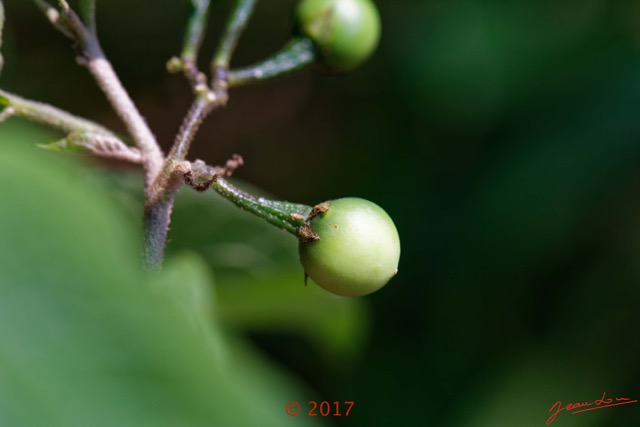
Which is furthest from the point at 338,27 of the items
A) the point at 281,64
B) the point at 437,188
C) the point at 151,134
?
the point at 437,188

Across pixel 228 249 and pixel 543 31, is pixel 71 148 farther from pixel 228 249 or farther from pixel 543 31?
pixel 543 31

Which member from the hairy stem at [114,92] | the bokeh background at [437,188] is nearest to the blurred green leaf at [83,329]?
the hairy stem at [114,92]

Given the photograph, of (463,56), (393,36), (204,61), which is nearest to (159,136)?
(204,61)

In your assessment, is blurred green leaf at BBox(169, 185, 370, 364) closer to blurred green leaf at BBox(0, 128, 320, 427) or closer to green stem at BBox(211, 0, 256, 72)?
green stem at BBox(211, 0, 256, 72)

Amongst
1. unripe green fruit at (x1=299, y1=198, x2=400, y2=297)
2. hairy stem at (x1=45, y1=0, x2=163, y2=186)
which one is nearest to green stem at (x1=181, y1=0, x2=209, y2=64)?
hairy stem at (x1=45, y1=0, x2=163, y2=186)

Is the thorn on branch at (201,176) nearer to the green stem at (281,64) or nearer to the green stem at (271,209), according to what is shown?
the green stem at (271,209)
